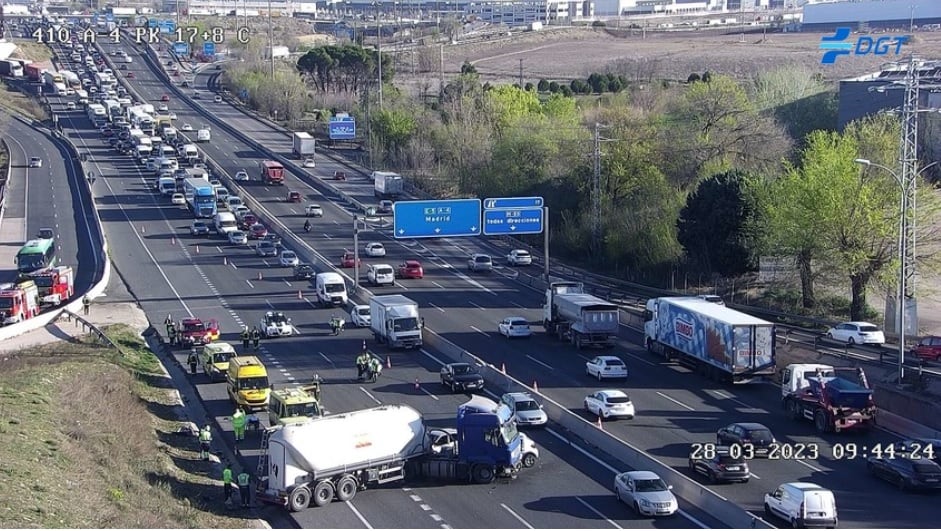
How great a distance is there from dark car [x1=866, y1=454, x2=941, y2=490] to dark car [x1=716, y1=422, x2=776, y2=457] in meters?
2.80

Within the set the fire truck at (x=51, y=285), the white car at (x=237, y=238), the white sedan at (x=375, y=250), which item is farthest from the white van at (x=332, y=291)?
the white car at (x=237, y=238)

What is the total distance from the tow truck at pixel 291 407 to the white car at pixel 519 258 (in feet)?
108

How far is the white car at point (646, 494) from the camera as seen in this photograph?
25516 millimetres

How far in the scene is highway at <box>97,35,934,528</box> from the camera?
27.6 m

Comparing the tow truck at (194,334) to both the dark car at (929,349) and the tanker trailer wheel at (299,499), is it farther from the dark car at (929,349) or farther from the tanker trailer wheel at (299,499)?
the dark car at (929,349)

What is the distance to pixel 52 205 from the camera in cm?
8325

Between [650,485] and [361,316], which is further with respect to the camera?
[361,316]

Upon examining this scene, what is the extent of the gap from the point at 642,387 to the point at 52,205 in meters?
57.1

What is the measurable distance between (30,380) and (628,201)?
42214 mm

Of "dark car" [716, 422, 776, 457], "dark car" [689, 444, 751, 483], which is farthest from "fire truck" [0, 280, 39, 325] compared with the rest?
"dark car" [689, 444, 751, 483]

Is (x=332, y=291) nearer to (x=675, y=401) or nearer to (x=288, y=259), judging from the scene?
(x=288, y=259)

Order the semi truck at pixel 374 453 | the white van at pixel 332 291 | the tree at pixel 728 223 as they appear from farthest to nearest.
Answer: the tree at pixel 728 223, the white van at pixel 332 291, the semi truck at pixel 374 453

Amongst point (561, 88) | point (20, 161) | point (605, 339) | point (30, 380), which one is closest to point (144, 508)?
point (30, 380)

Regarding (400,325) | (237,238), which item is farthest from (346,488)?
(237,238)
